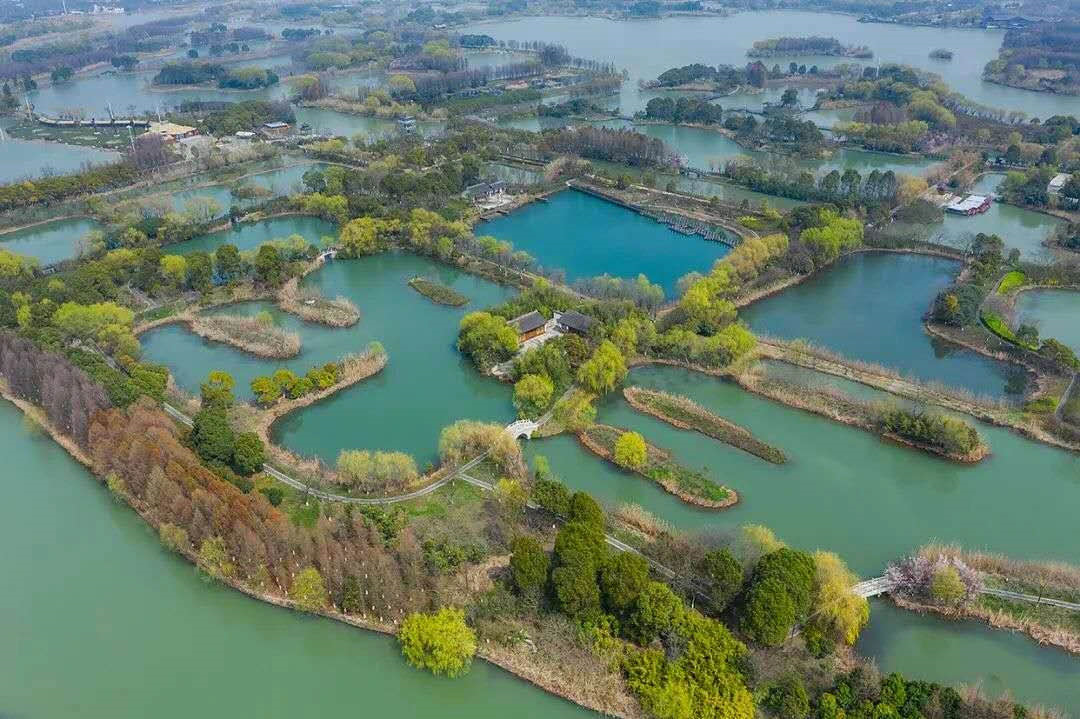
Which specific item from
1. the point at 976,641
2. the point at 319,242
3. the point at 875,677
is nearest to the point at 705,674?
the point at 875,677

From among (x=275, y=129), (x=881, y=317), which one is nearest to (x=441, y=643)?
(x=881, y=317)

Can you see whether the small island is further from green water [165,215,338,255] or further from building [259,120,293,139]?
green water [165,215,338,255]

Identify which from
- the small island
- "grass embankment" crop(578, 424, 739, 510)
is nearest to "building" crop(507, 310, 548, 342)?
"grass embankment" crop(578, 424, 739, 510)

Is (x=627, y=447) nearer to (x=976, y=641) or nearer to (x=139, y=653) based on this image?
(x=976, y=641)

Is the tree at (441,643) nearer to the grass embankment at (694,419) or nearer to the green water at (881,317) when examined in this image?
the grass embankment at (694,419)

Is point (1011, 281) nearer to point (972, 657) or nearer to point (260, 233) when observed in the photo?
point (972, 657)
